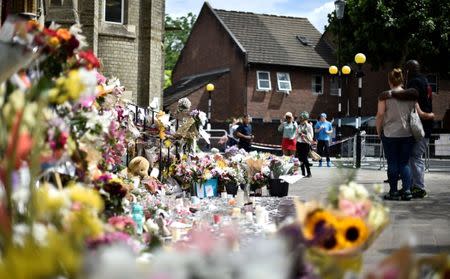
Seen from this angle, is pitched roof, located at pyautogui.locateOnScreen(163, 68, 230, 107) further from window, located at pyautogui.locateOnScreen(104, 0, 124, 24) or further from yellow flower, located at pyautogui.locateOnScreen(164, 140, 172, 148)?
yellow flower, located at pyautogui.locateOnScreen(164, 140, 172, 148)

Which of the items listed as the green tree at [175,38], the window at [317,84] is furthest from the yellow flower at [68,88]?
the green tree at [175,38]

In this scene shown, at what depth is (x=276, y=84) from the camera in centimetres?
4222

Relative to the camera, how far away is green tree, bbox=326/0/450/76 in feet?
116

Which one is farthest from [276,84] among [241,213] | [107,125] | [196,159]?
[107,125]

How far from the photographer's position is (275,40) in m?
44.1

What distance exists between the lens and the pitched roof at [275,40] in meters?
42.7

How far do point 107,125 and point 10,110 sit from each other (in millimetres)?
1709

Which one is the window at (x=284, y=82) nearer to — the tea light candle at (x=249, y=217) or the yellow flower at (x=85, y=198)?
the tea light candle at (x=249, y=217)

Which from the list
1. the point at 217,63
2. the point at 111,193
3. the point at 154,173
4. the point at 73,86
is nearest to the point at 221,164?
the point at 154,173

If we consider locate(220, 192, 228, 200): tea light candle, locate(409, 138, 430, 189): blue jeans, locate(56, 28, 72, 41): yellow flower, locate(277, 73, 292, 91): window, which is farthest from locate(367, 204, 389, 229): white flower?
locate(277, 73, 292, 91): window

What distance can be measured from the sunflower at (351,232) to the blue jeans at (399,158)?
7.70m

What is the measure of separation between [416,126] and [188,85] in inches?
1378

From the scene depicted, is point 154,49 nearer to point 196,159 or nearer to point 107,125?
point 196,159

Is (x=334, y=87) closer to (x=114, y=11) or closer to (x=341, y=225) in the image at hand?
(x=114, y=11)
